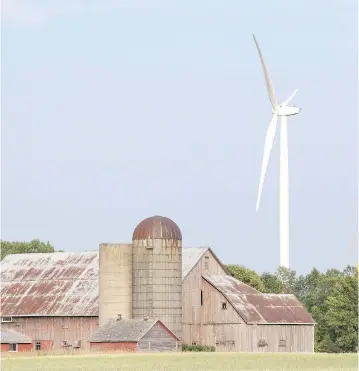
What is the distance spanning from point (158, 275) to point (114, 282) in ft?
10.0

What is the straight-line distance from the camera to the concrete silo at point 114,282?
8812 centimetres

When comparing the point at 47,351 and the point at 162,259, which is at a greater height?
the point at 162,259

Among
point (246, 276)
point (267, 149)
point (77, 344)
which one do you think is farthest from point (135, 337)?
point (246, 276)

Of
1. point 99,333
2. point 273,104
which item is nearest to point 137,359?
point 99,333

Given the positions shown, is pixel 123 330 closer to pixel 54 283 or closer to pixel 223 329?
pixel 223 329

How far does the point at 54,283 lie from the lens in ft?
306

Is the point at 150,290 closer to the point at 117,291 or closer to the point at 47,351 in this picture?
the point at 117,291

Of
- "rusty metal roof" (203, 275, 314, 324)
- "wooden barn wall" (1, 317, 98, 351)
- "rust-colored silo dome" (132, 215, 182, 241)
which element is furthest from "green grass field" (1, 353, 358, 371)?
"wooden barn wall" (1, 317, 98, 351)

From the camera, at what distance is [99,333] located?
284 ft

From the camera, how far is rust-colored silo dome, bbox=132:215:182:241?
288 feet

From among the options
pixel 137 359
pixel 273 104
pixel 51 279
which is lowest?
pixel 137 359

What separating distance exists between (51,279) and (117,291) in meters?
7.38

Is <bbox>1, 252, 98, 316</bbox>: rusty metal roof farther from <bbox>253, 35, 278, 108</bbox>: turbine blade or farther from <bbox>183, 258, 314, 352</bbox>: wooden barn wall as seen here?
<bbox>253, 35, 278, 108</bbox>: turbine blade

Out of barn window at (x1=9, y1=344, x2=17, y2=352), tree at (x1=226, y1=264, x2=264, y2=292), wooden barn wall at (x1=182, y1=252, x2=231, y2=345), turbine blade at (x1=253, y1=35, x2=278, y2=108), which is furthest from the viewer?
tree at (x1=226, y1=264, x2=264, y2=292)
